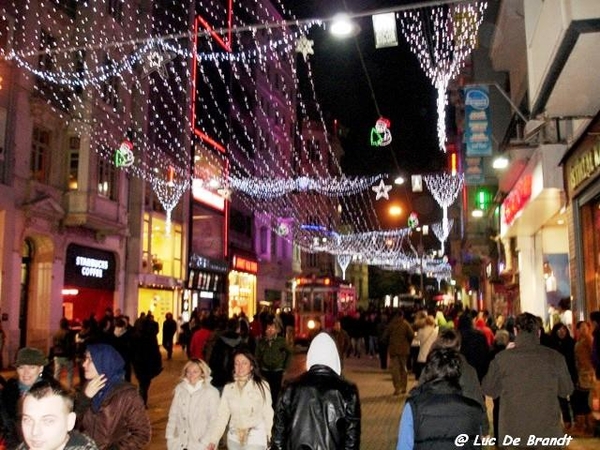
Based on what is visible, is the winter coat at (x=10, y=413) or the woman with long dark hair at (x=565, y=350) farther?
the woman with long dark hair at (x=565, y=350)

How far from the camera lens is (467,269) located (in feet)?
165

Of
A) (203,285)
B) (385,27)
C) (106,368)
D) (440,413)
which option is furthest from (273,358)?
(203,285)

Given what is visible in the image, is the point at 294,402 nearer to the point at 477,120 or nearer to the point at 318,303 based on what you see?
the point at 477,120

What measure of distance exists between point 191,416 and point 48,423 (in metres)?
3.80

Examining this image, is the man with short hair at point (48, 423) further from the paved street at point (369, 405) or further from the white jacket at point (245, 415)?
the paved street at point (369, 405)

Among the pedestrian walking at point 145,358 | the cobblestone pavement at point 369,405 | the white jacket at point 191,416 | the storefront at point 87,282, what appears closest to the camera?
the white jacket at point 191,416

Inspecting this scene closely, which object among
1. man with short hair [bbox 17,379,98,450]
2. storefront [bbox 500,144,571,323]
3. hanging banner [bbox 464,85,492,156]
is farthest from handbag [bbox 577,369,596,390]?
hanging banner [bbox 464,85,492,156]

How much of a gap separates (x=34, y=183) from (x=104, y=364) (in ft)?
68.4

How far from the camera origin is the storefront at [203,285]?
126ft

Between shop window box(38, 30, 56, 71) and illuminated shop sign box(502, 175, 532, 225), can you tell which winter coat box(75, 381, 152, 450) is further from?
shop window box(38, 30, 56, 71)

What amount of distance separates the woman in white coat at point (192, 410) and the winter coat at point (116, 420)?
1837 mm

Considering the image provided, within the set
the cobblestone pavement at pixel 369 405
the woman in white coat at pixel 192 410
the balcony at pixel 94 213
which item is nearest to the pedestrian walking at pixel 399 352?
the cobblestone pavement at pixel 369 405

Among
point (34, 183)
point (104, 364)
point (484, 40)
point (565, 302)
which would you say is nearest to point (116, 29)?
point (34, 183)

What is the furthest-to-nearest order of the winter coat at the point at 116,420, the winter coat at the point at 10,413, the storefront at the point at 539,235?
the storefront at the point at 539,235 < the winter coat at the point at 10,413 < the winter coat at the point at 116,420
